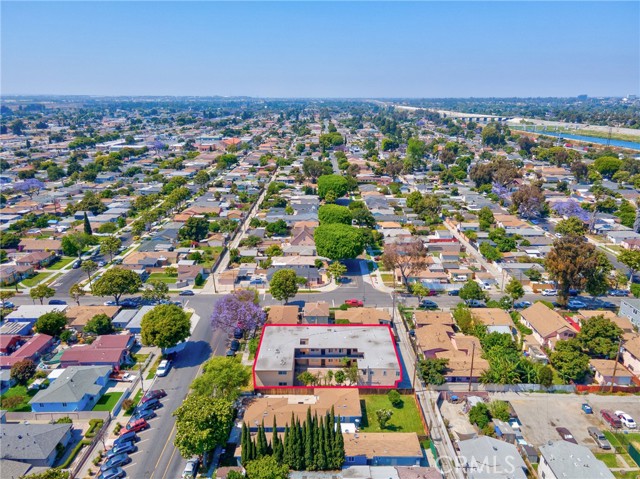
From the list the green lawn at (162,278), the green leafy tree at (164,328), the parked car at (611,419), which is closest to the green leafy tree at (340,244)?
the green lawn at (162,278)

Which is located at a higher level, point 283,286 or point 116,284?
point 283,286

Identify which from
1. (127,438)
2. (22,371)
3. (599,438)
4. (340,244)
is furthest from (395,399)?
(22,371)

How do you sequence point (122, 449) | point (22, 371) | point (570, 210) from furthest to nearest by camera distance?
point (570, 210) → point (22, 371) → point (122, 449)

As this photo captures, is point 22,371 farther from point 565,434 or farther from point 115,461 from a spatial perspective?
point 565,434

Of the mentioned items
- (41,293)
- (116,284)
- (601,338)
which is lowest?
(41,293)

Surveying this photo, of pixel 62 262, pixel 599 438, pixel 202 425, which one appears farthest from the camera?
pixel 62 262

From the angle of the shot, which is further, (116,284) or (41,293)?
(41,293)

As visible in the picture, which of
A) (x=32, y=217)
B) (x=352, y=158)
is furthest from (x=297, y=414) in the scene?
(x=352, y=158)
